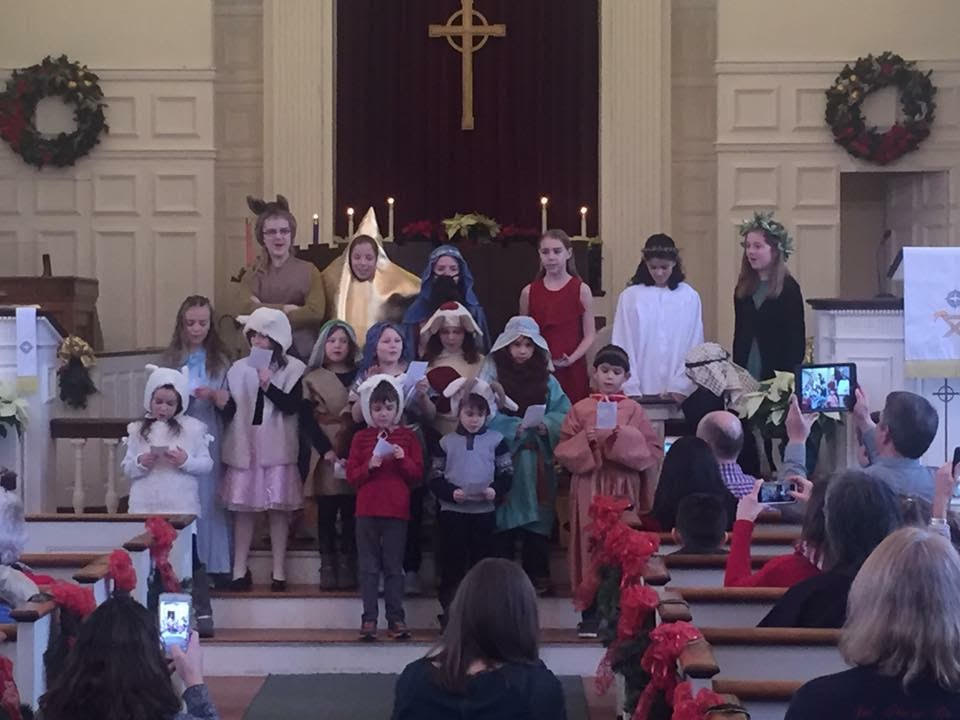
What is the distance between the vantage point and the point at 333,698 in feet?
25.0

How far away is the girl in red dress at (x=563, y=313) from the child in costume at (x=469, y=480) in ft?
3.74

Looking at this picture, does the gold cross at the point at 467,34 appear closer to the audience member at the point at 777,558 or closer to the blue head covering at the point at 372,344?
the blue head covering at the point at 372,344

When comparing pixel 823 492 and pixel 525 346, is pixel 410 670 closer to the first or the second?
pixel 823 492

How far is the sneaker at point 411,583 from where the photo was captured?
8.48 m

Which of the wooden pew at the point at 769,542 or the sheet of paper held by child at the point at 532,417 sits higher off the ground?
the sheet of paper held by child at the point at 532,417

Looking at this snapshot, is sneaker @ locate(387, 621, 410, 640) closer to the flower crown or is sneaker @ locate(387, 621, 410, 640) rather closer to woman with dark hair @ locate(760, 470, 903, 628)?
the flower crown

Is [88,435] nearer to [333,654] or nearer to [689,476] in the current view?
[333,654]

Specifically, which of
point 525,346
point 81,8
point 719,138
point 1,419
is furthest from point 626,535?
point 81,8

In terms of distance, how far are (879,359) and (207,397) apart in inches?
134

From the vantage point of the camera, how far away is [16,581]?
5.60 meters

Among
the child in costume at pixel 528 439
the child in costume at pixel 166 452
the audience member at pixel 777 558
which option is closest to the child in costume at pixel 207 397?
the child in costume at pixel 166 452

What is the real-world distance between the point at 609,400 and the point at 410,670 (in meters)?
4.37

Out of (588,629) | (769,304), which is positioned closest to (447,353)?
(588,629)

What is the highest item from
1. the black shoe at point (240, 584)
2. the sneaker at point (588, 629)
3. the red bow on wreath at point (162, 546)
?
the red bow on wreath at point (162, 546)
